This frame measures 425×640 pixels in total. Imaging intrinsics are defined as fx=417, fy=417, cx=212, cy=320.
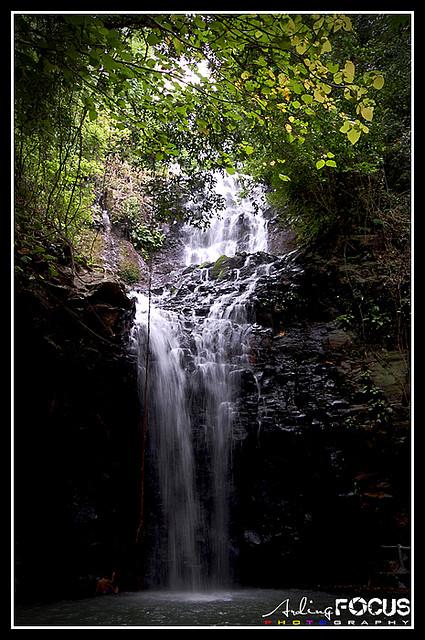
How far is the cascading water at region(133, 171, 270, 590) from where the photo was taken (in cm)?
599

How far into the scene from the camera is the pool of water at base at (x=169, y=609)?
11.8 ft

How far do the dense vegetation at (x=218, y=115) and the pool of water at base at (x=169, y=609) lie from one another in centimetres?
356

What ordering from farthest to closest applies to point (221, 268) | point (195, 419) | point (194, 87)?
point (221, 268)
point (195, 419)
point (194, 87)

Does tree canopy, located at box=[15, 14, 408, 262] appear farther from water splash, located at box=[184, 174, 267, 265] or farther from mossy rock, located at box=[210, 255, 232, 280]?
water splash, located at box=[184, 174, 267, 265]

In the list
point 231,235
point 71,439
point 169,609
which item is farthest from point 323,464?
point 231,235

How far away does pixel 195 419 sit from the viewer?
680cm

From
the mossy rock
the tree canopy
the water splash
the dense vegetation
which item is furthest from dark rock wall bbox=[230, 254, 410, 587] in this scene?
the water splash

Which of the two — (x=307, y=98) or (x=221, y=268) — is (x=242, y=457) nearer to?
(x=307, y=98)

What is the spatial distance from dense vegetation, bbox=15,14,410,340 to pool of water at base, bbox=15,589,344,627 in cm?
356

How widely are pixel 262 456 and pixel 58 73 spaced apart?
5557 millimetres

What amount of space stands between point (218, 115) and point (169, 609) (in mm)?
5760
